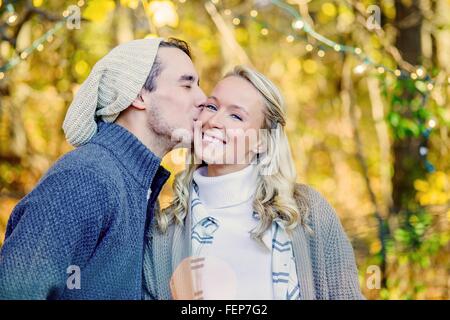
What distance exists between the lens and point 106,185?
1592 mm

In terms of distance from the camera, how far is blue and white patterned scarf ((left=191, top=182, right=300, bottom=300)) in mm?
1644

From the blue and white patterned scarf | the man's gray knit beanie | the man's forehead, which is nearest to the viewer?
the blue and white patterned scarf

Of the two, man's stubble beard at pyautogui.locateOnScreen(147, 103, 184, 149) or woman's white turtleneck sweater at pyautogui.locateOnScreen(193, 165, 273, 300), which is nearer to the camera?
woman's white turtleneck sweater at pyautogui.locateOnScreen(193, 165, 273, 300)

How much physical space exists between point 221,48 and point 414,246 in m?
1.99

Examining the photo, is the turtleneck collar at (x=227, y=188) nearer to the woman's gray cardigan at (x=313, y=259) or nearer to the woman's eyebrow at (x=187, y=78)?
the woman's gray cardigan at (x=313, y=259)

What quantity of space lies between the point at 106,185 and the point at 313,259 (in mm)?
557

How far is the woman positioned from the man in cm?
8

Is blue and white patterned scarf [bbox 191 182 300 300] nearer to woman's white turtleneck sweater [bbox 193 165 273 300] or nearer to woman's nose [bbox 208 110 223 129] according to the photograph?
woman's white turtleneck sweater [bbox 193 165 273 300]

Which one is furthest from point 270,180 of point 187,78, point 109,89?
point 109,89

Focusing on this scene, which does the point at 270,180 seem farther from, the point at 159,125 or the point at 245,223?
the point at 159,125

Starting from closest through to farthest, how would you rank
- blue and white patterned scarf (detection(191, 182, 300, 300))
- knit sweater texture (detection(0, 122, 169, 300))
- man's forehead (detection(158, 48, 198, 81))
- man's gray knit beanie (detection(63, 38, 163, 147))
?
knit sweater texture (detection(0, 122, 169, 300)) → blue and white patterned scarf (detection(191, 182, 300, 300)) → man's gray knit beanie (detection(63, 38, 163, 147)) → man's forehead (detection(158, 48, 198, 81))

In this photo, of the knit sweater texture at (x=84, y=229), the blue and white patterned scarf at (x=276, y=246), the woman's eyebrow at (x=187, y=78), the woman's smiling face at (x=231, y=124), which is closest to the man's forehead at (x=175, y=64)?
the woman's eyebrow at (x=187, y=78)

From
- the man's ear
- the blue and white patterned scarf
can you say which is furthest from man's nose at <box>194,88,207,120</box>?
the blue and white patterned scarf

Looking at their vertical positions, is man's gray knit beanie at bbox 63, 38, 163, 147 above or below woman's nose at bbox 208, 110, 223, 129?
above
